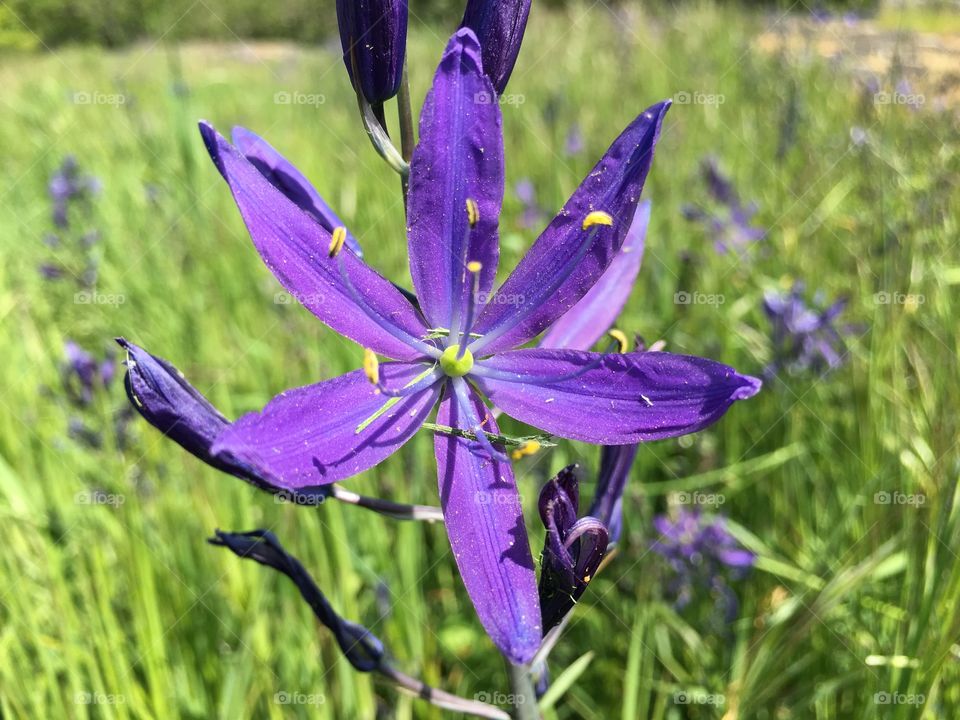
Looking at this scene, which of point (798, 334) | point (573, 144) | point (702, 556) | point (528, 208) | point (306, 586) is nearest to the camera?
point (306, 586)

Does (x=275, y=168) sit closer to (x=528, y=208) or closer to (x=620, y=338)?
(x=620, y=338)

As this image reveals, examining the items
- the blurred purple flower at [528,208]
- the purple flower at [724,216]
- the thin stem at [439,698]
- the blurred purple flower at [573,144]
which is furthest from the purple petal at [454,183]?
the blurred purple flower at [573,144]

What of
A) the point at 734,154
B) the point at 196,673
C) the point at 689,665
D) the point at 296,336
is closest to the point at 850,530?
the point at 689,665

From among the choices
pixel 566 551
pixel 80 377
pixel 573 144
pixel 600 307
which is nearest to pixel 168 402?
pixel 566 551

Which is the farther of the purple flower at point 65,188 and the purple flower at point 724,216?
the purple flower at point 65,188

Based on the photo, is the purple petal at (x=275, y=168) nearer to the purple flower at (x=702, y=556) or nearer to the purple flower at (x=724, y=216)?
the purple flower at (x=702, y=556)

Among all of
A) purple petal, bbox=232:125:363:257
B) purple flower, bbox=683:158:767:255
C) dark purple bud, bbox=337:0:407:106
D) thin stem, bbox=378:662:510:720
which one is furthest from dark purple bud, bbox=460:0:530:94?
purple flower, bbox=683:158:767:255

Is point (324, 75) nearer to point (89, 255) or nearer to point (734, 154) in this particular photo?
point (89, 255)
